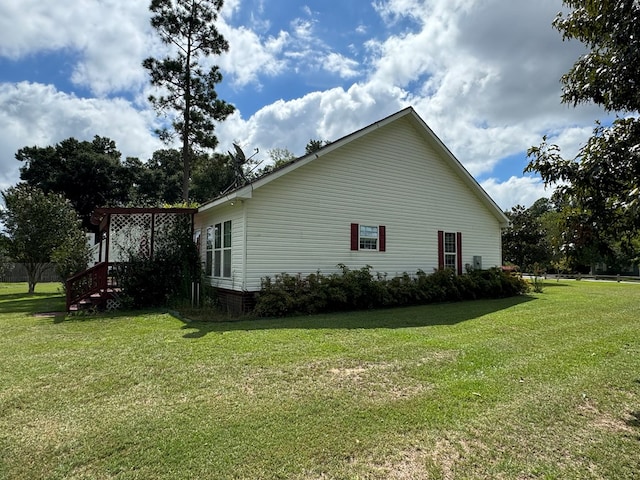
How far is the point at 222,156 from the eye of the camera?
2788cm

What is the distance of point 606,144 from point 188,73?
24.1 m

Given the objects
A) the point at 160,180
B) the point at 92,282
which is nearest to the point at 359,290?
the point at 92,282

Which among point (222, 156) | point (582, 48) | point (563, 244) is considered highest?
point (222, 156)

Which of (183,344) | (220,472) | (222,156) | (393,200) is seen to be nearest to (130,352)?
(183,344)

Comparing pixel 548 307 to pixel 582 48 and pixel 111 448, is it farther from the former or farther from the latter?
pixel 111 448

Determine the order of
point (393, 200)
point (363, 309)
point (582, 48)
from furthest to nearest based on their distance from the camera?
point (393, 200) < point (363, 309) < point (582, 48)

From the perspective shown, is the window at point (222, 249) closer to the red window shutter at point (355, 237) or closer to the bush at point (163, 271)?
the bush at point (163, 271)

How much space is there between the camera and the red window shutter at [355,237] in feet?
40.2

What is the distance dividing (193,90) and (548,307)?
22.4m

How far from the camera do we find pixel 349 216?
1223 cm

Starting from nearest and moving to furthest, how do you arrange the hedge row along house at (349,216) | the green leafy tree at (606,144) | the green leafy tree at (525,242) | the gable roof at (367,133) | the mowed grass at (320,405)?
the mowed grass at (320,405), the green leafy tree at (606,144), the gable roof at (367,133), the hedge row along house at (349,216), the green leafy tree at (525,242)

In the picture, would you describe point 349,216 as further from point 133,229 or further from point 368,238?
point 133,229

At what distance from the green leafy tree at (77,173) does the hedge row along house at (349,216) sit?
2701 centimetres

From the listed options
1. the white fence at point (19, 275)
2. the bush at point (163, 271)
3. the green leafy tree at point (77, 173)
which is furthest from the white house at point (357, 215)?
the green leafy tree at point (77, 173)
